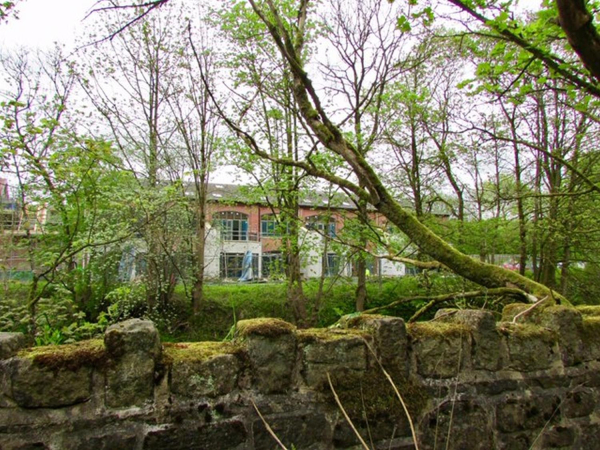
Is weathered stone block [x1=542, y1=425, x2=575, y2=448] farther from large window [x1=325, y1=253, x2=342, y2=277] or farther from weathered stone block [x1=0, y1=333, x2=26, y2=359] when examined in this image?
large window [x1=325, y1=253, x2=342, y2=277]

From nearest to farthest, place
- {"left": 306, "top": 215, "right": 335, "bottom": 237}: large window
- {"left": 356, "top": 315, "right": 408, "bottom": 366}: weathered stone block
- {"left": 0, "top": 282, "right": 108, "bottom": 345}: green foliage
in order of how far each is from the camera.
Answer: {"left": 356, "top": 315, "right": 408, "bottom": 366}: weathered stone block, {"left": 0, "top": 282, "right": 108, "bottom": 345}: green foliage, {"left": 306, "top": 215, "right": 335, "bottom": 237}: large window

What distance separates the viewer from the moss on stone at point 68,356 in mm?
1359

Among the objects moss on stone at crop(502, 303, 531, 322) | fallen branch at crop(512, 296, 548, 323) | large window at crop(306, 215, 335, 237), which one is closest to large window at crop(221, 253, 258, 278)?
large window at crop(306, 215, 335, 237)

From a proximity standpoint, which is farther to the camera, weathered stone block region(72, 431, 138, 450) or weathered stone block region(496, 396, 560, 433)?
weathered stone block region(496, 396, 560, 433)

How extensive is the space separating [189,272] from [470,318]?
9.96 meters

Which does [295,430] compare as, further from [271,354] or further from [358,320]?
[358,320]

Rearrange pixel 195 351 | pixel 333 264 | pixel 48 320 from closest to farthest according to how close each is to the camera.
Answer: pixel 195 351
pixel 48 320
pixel 333 264

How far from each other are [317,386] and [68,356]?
3.24 ft

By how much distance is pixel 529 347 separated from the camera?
202 centimetres

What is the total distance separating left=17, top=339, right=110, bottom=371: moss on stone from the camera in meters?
1.36

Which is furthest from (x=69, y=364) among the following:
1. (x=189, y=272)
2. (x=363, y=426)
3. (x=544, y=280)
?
(x=544, y=280)

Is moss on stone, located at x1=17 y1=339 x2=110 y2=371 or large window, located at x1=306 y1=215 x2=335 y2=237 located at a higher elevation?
large window, located at x1=306 y1=215 x2=335 y2=237

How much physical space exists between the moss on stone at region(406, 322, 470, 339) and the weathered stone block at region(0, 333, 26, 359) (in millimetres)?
1661

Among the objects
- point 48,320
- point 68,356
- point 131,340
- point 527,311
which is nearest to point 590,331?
point 527,311
